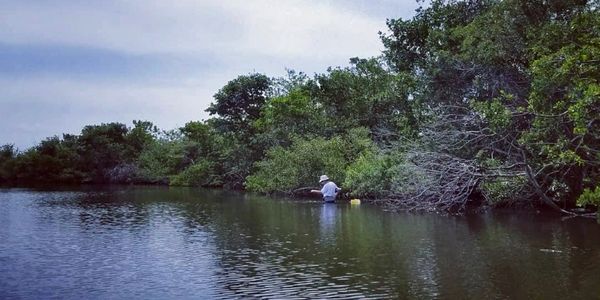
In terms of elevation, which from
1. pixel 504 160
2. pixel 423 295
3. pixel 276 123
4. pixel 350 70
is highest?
pixel 350 70

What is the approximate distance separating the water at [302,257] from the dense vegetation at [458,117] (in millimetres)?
1694

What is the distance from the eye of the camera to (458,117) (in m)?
22.1

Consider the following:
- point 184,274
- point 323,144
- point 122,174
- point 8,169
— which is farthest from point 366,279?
point 8,169

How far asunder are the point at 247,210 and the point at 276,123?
15.0 m

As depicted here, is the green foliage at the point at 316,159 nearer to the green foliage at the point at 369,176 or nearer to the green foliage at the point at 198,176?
the green foliage at the point at 369,176

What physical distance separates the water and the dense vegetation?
169cm

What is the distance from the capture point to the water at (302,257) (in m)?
9.25

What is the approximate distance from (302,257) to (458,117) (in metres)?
12.1

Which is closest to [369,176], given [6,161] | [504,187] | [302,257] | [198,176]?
[504,187]

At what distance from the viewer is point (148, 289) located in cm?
948

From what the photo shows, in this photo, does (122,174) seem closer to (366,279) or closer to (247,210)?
(247,210)

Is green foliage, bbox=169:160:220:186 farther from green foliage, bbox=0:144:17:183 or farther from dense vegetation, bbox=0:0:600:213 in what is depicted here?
green foliage, bbox=0:144:17:183

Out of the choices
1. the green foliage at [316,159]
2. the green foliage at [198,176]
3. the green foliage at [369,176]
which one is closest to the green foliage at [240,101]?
the green foliage at [198,176]

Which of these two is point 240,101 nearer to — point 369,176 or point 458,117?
point 369,176
